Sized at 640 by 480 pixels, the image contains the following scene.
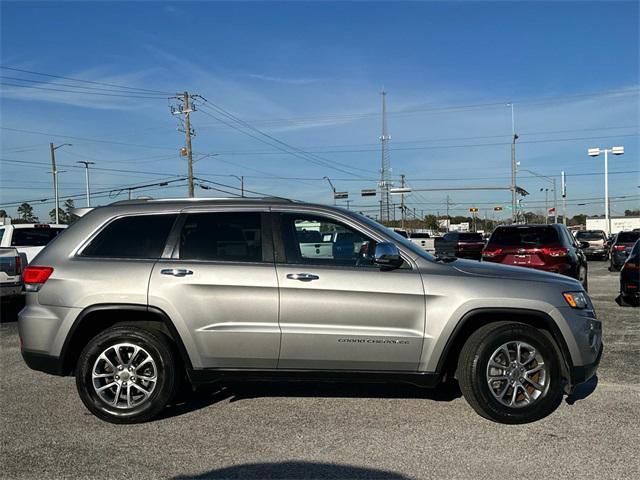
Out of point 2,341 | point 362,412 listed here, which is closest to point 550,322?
point 362,412

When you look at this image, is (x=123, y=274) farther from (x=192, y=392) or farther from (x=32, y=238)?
(x=32, y=238)

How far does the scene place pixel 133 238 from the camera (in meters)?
5.16

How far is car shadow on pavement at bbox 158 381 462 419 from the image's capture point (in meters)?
5.54

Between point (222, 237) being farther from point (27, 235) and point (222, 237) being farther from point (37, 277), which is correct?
point (27, 235)

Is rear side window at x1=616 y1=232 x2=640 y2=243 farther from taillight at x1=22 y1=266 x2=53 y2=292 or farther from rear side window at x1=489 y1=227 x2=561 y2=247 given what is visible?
taillight at x1=22 y1=266 x2=53 y2=292

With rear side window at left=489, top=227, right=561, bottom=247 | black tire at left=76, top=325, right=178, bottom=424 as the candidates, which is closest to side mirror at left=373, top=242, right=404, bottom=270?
black tire at left=76, top=325, right=178, bottom=424

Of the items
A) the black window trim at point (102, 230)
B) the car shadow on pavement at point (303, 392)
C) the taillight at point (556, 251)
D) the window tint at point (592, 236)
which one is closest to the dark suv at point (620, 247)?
the window tint at point (592, 236)

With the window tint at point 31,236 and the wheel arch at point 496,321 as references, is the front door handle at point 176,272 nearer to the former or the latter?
the wheel arch at point 496,321

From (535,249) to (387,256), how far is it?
278 inches

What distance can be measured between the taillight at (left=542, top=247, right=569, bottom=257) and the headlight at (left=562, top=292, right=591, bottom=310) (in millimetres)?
5993

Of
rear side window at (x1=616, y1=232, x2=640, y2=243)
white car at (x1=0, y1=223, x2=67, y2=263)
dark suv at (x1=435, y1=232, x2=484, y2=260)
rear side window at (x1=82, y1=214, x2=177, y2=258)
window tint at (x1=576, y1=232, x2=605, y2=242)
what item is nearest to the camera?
rear side window at (x1=82, y1=214, x2=177, y2=258)

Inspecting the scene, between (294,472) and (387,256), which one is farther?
(387,256)

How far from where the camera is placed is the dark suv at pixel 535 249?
10.8m

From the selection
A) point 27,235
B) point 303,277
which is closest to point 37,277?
point 303,277
